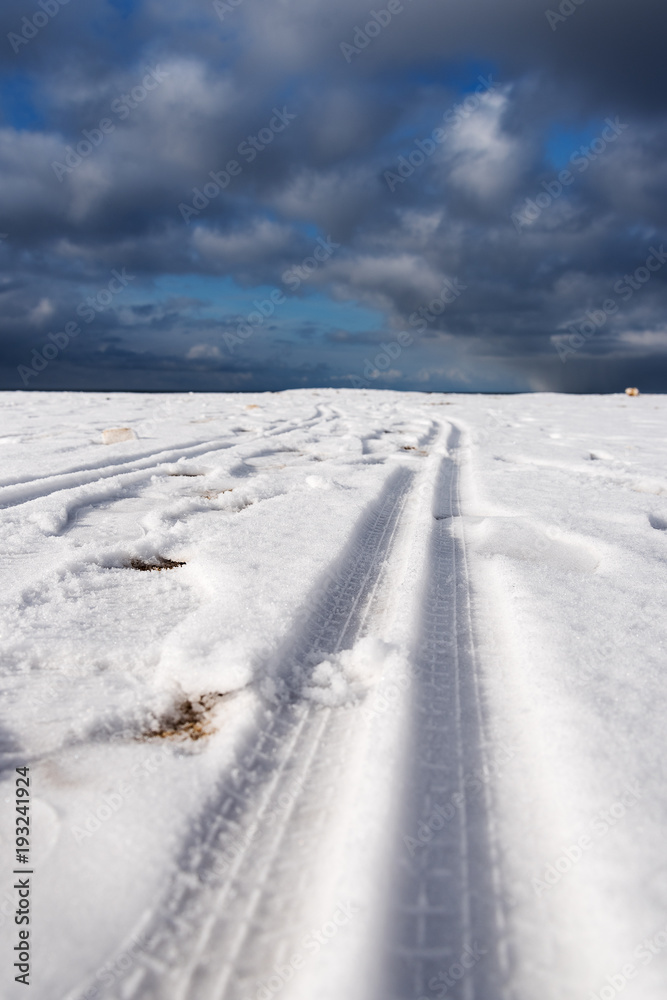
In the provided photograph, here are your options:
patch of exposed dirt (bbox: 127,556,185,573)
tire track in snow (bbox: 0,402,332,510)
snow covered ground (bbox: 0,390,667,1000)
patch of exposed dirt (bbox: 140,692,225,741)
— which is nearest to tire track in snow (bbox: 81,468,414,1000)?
snow covered ground (bbox: 0,390,667,1000)

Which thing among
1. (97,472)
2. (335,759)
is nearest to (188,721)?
(335,759)

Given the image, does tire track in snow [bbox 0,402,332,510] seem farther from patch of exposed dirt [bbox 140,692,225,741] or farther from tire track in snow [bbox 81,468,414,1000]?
tire track in snow [bbox 81,468,414,1000]

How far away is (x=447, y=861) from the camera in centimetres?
95

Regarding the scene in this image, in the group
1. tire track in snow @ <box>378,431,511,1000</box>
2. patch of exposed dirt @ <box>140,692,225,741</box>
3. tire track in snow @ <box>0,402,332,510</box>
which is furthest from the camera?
tire track in snow @ <box>0,402,332,510</box>

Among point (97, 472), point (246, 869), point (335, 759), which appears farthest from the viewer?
point (97, 472)

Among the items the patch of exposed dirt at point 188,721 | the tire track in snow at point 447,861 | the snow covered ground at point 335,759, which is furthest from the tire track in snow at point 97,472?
the tire track in snow at point 447,861

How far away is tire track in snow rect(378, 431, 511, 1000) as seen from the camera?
0.78 m

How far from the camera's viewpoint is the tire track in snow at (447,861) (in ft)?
2.57

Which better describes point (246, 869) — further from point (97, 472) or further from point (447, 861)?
point (97, 472)

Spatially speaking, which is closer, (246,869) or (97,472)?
(246,869)

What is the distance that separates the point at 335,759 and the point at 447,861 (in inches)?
11.9

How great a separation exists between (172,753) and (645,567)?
1.83 metres

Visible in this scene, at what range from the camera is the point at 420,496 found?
331cm

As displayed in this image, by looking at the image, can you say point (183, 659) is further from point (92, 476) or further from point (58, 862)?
point (92, 476)
